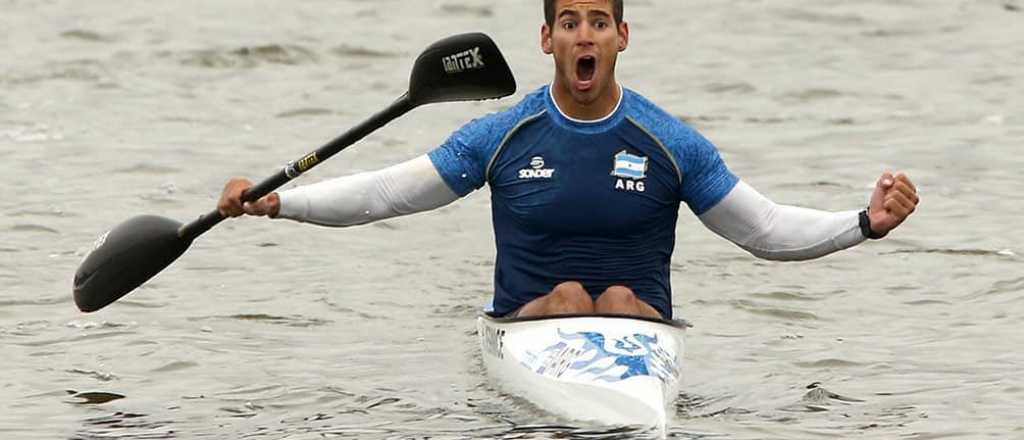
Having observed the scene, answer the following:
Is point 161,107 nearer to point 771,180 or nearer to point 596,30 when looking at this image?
point 771,180

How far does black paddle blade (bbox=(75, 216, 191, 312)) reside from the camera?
10.1 meters

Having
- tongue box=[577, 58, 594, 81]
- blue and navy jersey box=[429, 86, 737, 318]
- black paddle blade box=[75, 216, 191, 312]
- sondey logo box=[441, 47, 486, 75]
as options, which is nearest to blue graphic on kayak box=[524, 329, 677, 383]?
blue and navy jersey box=[429, 86, 737, 318]

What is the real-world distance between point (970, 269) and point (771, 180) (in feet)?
9.74

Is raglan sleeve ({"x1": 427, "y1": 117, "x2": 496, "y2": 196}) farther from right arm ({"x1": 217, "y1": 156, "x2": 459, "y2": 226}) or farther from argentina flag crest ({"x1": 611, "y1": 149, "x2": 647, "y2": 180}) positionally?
argentina flag crest ({"x1": 611, "y1": 149, "x2": 647, "y2": 180})

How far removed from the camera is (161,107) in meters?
19.1

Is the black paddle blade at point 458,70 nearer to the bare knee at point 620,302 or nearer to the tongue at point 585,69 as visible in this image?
the tongue at point 585,69

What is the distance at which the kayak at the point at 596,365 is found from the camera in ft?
28.8

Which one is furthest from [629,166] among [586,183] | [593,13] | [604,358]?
[604,358]

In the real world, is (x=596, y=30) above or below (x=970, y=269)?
above

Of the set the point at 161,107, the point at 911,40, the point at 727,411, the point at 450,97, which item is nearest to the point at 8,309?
the point at 450,97

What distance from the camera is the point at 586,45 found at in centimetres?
919

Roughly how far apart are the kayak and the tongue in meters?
1.00

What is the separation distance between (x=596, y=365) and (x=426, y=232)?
5.87 metres

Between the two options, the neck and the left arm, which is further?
the neck
